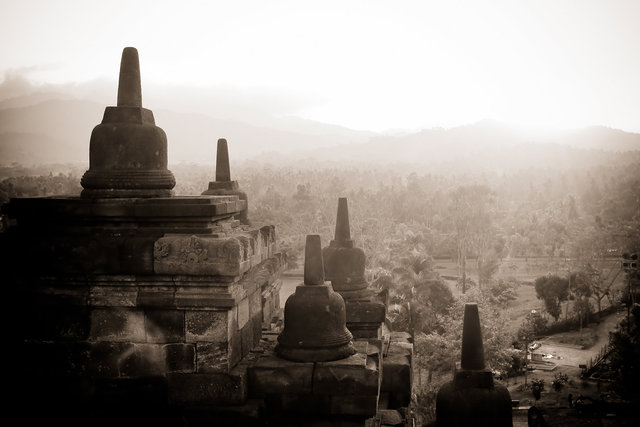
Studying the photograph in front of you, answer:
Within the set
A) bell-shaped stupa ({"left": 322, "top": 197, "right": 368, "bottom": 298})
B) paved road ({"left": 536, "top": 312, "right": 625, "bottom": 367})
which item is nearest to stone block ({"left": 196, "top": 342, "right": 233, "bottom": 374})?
bell-shaped stupa ({"left": 322, "top": 197, "right": 368, "bottom": 298})

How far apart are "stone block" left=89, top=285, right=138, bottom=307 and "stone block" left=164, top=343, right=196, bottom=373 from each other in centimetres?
41

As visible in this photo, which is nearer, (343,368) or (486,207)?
(343,368)

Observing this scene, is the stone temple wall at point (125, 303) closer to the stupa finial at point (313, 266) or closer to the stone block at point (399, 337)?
the stupa finial at point (313, 266)

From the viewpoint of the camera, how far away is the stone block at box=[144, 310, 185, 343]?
4.25 metres

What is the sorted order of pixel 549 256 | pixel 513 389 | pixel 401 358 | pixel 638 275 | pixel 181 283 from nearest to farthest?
pixel 181 283, pixel 401 358, pixel 513 389, pixel 638 275, pixel 549 256

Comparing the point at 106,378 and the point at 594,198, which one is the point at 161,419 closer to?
the point at 106,378

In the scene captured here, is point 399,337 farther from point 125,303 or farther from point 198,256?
point 125,303

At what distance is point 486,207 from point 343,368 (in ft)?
228

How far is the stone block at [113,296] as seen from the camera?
427 cm

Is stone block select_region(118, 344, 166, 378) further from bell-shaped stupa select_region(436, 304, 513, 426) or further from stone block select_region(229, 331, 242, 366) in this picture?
bell-shaped stupa select_region(436, 304, 513, 426)

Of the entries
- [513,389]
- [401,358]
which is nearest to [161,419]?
[401,358]

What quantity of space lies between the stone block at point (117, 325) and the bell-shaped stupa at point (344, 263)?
2.13 metres

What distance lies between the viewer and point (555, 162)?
17750 centimetres

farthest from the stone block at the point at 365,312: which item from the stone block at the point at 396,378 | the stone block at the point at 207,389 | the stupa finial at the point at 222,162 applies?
the stupa finial at the point at 222,162
